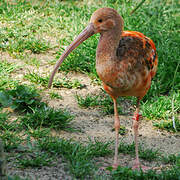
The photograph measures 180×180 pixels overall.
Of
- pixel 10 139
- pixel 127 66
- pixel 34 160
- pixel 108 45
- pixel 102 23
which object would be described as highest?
pixel 102 23

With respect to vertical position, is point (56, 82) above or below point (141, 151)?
above

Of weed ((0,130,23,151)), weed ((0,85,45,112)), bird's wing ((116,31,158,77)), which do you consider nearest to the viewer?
bird's wing ((116,31,158,77))

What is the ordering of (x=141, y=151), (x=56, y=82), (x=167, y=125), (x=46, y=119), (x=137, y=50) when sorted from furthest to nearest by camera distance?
(x=56, y=82) → (x=167, y=125) → (x=46, y=119) → (x=141, y=151) → (x=137, y=50)

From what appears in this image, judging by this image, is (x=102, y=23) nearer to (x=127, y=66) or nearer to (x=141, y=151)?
(x=127, y=66)

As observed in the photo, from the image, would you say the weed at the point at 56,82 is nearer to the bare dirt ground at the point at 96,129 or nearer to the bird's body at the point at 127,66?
the bare dirt ground at the point at 96,129

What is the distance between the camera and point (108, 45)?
402 cm

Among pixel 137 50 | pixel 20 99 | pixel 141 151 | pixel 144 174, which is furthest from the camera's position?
pixel 20 99

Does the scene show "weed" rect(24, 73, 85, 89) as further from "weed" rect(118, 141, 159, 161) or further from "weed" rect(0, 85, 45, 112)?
"weed" rect(118, 141, 159, 161)

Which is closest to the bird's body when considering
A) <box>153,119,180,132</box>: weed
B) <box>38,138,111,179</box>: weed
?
<box>38,138,111,179</box>: weed

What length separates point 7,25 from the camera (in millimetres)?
7242

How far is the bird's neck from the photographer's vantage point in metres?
3.99

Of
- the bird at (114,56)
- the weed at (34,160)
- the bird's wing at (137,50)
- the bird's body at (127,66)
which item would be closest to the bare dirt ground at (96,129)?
the weed at (34,160)

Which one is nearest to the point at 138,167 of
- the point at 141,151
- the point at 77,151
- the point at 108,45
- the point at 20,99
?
the point at 141,151

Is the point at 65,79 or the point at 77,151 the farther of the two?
the point at 65,79
